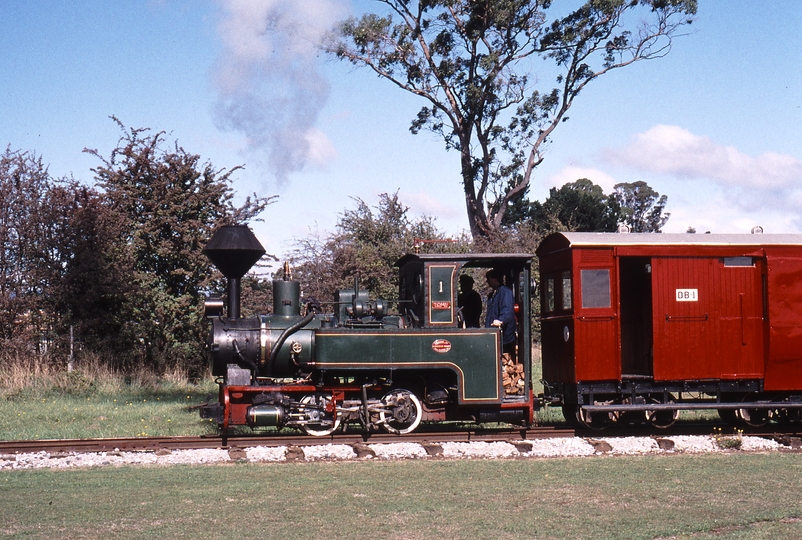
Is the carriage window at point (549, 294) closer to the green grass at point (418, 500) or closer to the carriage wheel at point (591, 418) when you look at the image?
the carriage wheel at point (591, 418)

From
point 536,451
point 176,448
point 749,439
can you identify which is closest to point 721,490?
point 536,451

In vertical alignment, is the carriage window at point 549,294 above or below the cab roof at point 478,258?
below

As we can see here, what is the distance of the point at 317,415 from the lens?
11.5 m

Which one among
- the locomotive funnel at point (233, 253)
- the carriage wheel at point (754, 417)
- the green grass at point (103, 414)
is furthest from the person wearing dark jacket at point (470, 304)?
the carriage wheel at point (754, 417)

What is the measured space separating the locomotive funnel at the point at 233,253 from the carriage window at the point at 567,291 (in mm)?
4387

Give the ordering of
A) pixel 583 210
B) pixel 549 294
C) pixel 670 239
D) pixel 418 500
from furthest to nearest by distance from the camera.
Answer: pixel 583 210 → pixel 549 294 → pixel 670 239 → pixel 418 500

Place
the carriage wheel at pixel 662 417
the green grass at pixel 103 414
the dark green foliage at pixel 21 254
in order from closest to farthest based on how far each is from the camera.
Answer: the carriage wheel at pixel 662 417 < the green grass at pixel 103 414 < the dark green foliage at pixel 21 254

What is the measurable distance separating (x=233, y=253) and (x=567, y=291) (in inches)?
189

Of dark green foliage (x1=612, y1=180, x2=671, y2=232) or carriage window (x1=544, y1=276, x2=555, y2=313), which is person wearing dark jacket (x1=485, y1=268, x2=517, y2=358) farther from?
dark green foliage (x1=612, y1=180, x2=671, y2=232)

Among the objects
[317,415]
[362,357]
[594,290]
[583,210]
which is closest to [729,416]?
[594,290]

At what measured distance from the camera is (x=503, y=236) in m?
26.9

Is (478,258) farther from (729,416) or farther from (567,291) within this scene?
(729,416)

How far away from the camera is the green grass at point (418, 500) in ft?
21.9

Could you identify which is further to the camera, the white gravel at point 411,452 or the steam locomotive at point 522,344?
the steam locomotive at point 522,344
